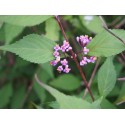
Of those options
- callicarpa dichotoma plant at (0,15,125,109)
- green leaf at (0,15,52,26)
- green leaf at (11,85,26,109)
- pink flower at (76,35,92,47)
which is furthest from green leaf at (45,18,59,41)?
green leaf at (11,85,26,109)

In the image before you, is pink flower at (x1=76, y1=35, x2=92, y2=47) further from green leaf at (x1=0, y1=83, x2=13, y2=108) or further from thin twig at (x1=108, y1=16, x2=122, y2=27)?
green leaf at (x1=0, y1=83, x2=13, y2=108)

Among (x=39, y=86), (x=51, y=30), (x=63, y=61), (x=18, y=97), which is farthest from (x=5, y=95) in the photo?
(x=63, y=61)

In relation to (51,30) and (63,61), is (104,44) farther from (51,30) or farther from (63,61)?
(51,30)

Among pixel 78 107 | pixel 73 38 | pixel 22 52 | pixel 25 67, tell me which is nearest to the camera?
pixel 78 107

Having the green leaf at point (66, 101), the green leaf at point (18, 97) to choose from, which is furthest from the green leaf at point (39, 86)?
the green leaf at point (66, 101)
